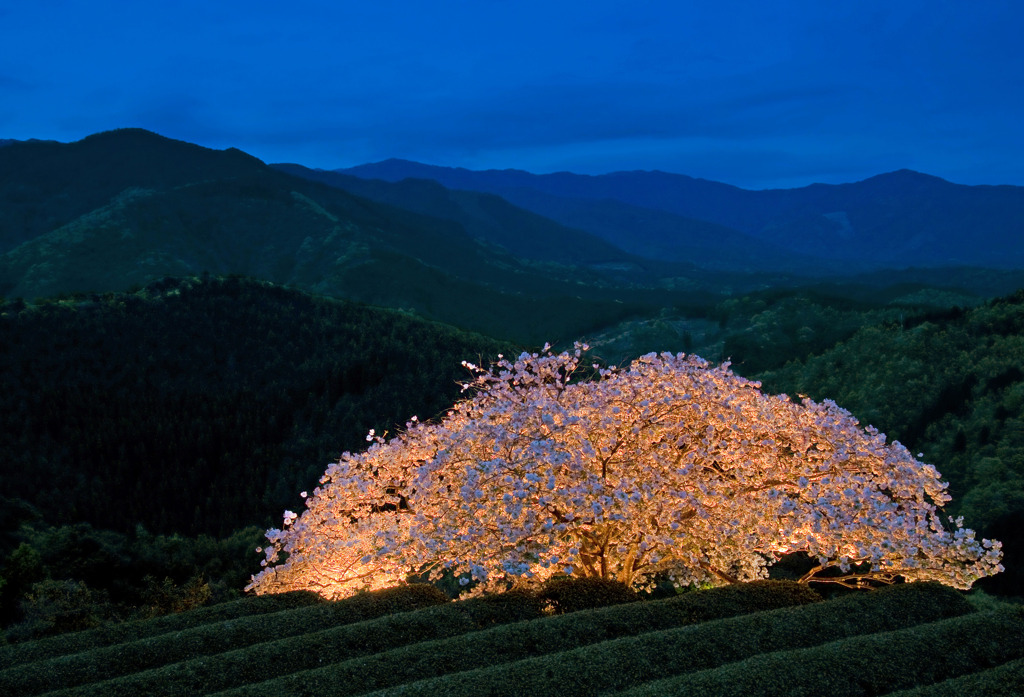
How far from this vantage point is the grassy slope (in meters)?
8.79

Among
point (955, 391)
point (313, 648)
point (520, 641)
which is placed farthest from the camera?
point (955, 391)

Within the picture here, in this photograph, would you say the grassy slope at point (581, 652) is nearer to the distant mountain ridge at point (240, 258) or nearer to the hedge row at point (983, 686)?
the hedge row at point (983, 686)

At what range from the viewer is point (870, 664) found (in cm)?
909

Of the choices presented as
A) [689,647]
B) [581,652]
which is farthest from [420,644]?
[689,647]

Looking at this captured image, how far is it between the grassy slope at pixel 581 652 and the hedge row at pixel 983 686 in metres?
0.02

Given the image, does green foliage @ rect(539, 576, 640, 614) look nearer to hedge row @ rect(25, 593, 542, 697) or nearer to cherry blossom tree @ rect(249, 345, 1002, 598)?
hedge row @ rect(25, 593, 542, 697)

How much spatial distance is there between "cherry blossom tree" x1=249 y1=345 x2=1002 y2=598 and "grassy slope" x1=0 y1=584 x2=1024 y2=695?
1216 millimetres

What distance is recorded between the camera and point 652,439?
50.8ft

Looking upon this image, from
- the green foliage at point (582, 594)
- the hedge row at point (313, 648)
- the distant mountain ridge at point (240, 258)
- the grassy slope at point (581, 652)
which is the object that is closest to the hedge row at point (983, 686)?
the grassy slope at point (581, 652)

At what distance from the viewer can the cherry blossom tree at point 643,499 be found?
45.4 feet

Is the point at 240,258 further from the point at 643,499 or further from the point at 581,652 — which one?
the point at 581,652

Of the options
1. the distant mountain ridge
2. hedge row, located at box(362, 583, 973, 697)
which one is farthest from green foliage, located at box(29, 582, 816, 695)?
the distant mountain ridge

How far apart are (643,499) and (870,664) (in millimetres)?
5150

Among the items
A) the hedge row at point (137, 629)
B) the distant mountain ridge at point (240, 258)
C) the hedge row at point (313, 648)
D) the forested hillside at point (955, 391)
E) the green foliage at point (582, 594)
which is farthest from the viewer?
the distant mountain ridge at point (240, 258)
